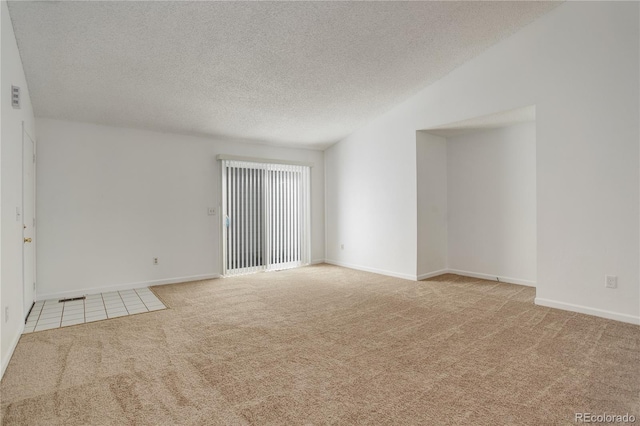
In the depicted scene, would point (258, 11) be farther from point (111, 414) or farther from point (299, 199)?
point (299, 199)

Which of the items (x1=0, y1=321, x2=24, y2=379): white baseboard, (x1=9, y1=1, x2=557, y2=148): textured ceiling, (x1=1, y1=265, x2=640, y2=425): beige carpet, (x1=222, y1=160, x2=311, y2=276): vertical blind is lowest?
(x1=1, y1=265, x2=640, y2=425): beige carpet

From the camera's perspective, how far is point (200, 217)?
5629 millimetres

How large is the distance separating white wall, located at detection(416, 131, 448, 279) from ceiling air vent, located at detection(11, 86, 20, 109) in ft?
15.8

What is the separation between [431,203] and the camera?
5609mm

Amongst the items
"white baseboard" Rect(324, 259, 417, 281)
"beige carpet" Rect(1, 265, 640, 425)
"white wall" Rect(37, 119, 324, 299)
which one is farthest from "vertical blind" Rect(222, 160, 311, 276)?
"beige carpet" Rect(1, 265, 640, 425)

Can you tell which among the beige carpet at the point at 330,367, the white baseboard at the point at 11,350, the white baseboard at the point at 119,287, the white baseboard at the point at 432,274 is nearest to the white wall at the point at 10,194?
the white baseboard at the point at 11,350

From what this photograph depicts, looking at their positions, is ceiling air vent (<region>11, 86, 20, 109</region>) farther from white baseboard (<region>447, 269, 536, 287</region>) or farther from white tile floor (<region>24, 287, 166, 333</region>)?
white baseboard (<region>447, 269, 536, 287</region>)

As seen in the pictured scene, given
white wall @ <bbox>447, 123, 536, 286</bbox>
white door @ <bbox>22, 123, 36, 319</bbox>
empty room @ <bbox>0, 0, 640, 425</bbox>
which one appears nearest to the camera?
empty room @ <bbox>0, 0, 640, 425</bbox>

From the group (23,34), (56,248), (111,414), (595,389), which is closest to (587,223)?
(595,389)

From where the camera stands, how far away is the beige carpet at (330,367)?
6.33ft

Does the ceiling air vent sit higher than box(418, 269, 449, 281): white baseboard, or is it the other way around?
the ceiling air vent

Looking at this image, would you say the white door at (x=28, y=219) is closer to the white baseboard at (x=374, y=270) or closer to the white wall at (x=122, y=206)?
the white wall at (x=122, y=206)

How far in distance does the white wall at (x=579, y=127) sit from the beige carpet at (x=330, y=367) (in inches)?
20.0

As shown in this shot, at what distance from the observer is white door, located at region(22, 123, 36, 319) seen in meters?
3.48
